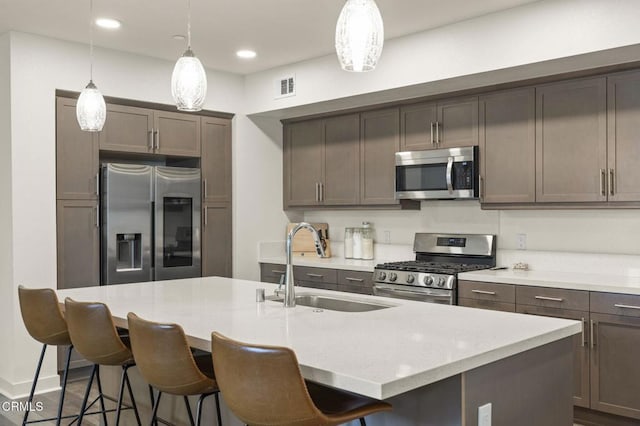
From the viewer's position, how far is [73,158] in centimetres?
447

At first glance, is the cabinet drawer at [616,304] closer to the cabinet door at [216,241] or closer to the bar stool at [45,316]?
the bar stool at [45,316]

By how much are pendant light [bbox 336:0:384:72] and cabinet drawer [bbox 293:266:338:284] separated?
2.99 m

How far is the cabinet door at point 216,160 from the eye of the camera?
17.5ft

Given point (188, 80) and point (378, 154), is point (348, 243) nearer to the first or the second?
point (378, 154)

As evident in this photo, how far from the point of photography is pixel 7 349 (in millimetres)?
4242

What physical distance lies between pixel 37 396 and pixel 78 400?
35 cm

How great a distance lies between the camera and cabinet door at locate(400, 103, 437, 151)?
4.61 m

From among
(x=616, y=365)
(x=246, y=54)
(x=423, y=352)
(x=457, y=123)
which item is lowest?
(x=616, y=365)

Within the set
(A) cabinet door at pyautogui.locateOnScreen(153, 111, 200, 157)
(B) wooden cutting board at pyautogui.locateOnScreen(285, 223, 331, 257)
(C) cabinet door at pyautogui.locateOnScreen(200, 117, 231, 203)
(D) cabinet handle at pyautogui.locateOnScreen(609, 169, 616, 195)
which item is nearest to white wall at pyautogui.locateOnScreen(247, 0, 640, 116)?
(D) cabinet handle at pyautogui.locateOnScreen(609, 169, 616, 195)

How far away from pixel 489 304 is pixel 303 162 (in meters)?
2.41

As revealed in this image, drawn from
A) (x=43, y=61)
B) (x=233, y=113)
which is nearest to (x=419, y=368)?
(x=43, y=61)

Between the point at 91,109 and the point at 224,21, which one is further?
the point at 224,21

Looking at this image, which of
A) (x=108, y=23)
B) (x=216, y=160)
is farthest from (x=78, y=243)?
(x=108, y=23)

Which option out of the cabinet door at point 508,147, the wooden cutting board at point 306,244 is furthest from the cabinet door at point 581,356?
the wooden cutting board at point 306,244
